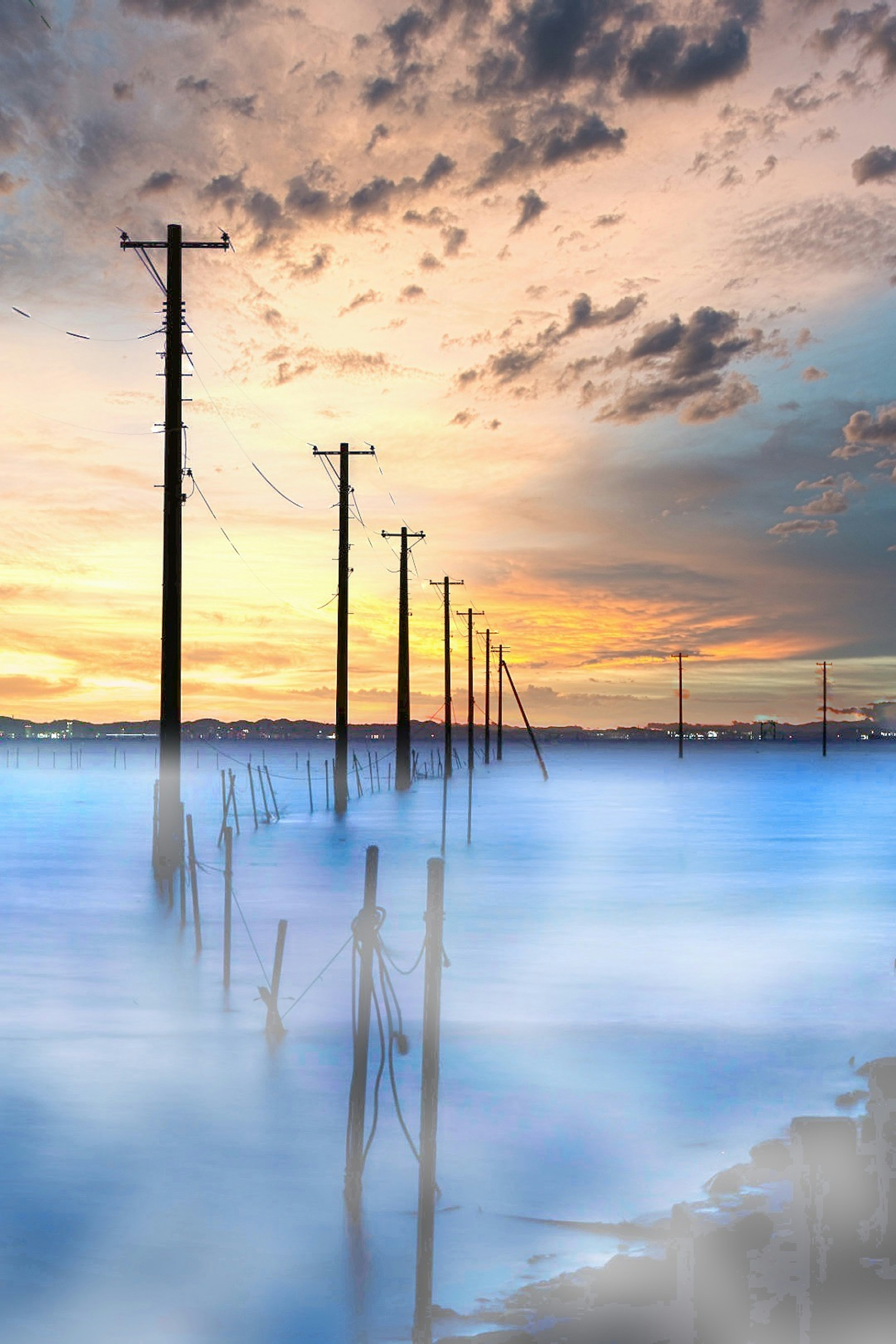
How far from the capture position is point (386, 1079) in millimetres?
11016

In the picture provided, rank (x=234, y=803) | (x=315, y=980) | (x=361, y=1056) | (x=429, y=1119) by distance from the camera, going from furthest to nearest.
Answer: (x=234, y=803), (x=315, y=980), (x=361, y=1056), (x=429, y=1119)

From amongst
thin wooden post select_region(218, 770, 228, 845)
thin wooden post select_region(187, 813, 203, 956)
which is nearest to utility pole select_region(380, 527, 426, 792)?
thin wooden post select_region(218, 770, 228, 845)

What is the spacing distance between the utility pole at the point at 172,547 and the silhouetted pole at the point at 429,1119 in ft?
51.0

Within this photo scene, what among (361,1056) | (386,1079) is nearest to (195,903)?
(386,1079)

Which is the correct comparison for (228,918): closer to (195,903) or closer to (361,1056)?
(195,903)

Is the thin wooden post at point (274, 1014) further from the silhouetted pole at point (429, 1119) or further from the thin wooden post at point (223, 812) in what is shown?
the silhouetted pole at point (429, 1119)

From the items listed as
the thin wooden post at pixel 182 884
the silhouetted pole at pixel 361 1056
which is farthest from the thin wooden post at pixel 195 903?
the silhouetted pole at pixel 361 1056

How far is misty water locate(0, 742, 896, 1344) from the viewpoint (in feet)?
23.4

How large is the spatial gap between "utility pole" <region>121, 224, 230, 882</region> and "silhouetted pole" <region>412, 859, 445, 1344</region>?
51.0 ft

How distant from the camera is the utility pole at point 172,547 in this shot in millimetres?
22875

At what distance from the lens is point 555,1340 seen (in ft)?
20.4

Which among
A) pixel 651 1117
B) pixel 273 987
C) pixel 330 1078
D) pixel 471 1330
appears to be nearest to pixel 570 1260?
pixel 471 1330

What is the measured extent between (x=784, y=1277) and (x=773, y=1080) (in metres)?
4.47

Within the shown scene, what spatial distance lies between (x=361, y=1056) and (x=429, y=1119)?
1010mm
